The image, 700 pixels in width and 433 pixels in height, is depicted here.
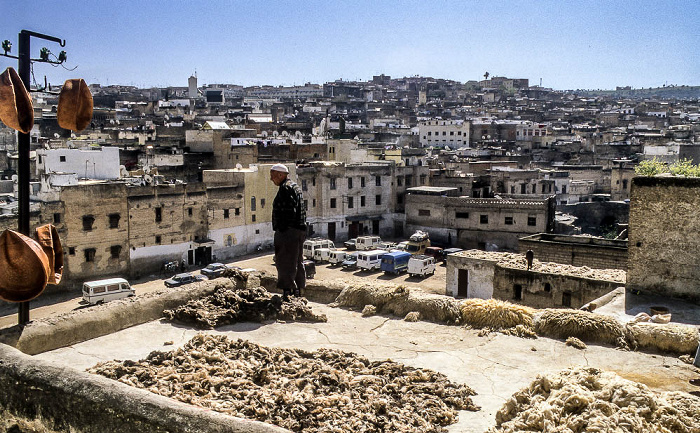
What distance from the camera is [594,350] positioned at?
30.0ft

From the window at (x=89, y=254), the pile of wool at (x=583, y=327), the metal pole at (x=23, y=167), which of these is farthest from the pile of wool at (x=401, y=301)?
the window at (x=89, y=254)

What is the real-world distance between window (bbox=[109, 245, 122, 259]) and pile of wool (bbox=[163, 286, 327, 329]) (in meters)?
24.2

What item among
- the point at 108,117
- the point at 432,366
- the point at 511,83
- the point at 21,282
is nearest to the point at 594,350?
the point at 432,366

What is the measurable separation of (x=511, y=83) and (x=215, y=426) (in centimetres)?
18055

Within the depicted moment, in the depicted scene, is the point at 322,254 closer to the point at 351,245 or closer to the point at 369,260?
the point at 351,245

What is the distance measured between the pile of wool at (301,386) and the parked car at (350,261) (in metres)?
27.8

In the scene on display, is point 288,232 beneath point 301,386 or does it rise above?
above

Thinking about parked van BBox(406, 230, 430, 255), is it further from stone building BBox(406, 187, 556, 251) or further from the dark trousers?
the dark trousers

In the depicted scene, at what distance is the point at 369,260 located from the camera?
35.9 metres

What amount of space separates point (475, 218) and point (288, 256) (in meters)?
31.9

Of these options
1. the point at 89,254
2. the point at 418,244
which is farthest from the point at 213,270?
the point at 418,244

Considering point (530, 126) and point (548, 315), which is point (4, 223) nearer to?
point (548, 315)

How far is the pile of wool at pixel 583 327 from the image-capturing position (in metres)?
9.46

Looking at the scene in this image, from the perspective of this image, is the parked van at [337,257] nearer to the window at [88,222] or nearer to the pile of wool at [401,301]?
the window at [88,222]
